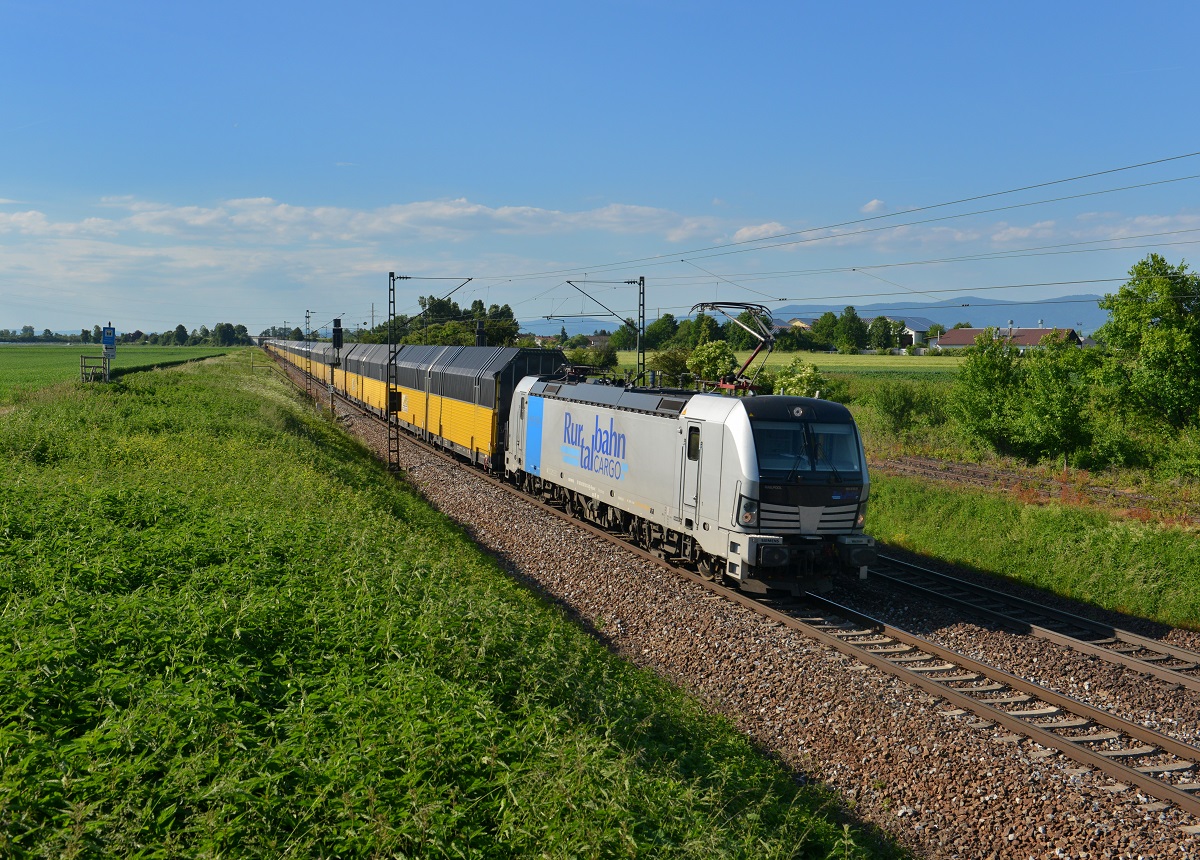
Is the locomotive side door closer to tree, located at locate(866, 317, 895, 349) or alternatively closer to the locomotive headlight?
the locomotive headlight

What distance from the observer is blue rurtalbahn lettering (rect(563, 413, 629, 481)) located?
17062mm

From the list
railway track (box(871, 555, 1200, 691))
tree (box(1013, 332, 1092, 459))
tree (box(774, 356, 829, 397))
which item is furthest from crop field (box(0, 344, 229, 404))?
tree (box(1013, 332, 1092, 459))

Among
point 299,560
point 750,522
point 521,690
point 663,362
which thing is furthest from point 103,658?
point 663,362

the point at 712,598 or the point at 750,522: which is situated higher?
the point at 750,522

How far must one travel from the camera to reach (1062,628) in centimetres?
1273

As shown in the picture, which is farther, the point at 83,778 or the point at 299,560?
the point at 299,560

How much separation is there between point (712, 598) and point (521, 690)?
22.6 feet

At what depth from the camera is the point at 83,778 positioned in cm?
471

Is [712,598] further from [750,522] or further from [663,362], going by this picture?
[663,362]

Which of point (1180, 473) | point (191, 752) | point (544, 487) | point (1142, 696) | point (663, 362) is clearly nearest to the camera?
point (191, 752)

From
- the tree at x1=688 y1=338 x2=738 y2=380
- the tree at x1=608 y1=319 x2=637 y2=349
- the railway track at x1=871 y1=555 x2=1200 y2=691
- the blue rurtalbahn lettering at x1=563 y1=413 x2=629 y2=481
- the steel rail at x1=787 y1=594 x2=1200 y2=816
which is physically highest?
the tree at x1=608 y1=319 x2=637 y2=349

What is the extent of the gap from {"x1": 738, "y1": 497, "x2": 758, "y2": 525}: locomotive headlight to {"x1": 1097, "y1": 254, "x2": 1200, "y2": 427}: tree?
2490cm

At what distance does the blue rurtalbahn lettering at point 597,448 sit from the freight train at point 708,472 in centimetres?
4

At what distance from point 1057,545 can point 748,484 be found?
27.3 ft
